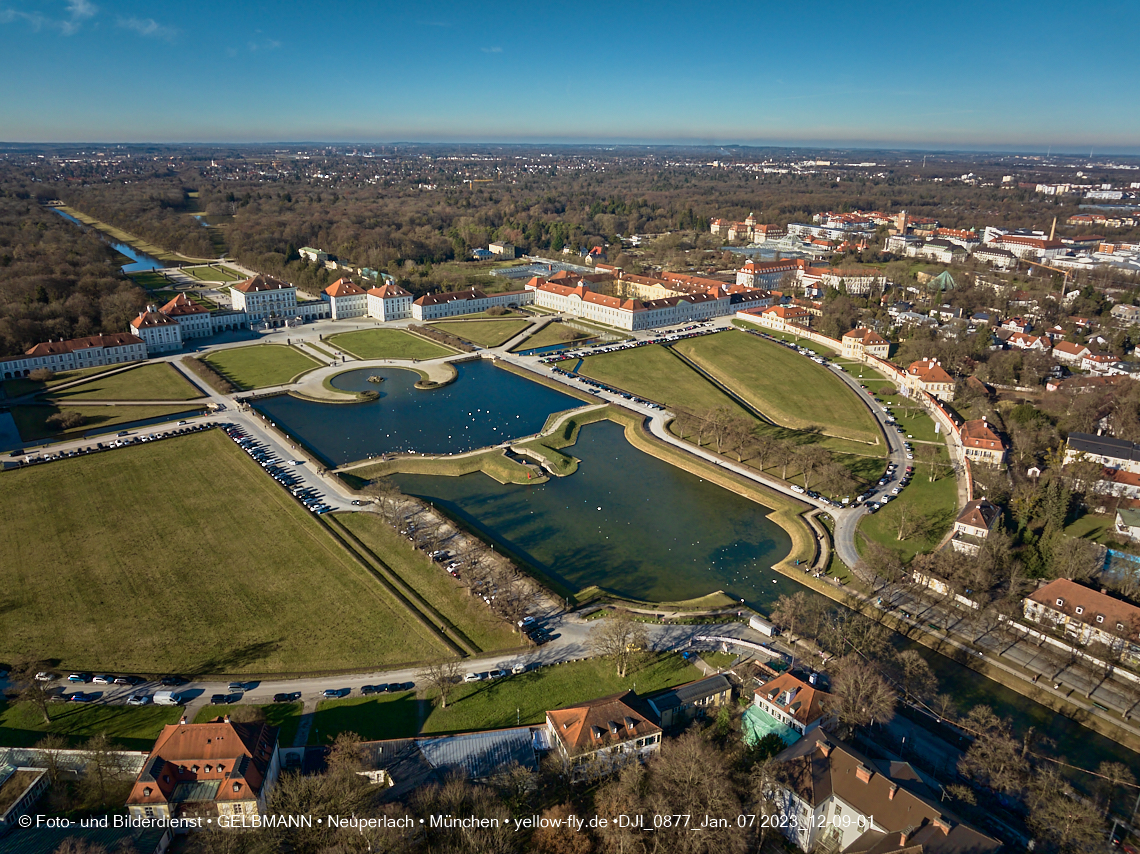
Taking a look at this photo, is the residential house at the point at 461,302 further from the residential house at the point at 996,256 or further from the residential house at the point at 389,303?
the residential house at the point at 996,256

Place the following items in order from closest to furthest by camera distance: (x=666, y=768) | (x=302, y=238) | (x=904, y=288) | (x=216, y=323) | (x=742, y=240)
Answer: (x=666, y=768)
(x=216, y=323)
(x=904, y=288)
(x=302, y=238)
(x=742, y=240)

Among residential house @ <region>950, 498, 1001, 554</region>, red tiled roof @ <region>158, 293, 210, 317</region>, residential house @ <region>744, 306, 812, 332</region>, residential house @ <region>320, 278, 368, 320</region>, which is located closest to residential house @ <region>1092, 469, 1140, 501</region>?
residential house @ <region>950, 498, 1001, 554</region>

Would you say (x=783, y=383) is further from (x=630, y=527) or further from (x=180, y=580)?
(x=180, y=580)

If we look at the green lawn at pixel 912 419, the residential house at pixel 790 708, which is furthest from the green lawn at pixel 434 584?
the green lawn at pixel 912 419

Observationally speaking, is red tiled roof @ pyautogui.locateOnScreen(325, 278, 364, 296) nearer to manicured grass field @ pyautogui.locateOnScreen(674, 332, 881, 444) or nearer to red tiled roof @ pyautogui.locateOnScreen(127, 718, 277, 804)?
manicured grass field @ pyautogui.locateOnScreen(674, 332, 881, 444)

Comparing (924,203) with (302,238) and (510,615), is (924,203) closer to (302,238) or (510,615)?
(302,238)

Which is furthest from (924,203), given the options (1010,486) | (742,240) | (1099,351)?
(1010,486)

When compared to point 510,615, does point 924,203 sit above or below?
above
